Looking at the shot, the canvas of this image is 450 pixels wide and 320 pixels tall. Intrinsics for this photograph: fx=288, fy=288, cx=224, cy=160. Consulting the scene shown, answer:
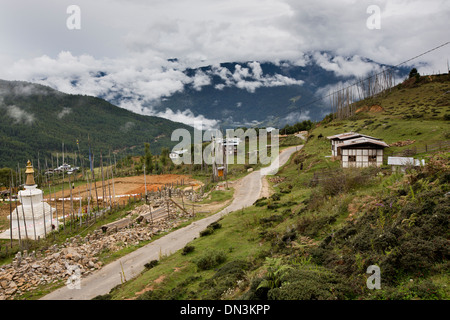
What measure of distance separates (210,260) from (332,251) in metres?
7.00

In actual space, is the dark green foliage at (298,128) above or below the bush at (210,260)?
above

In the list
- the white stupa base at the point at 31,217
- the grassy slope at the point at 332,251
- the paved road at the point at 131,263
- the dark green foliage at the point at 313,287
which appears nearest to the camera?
the dark green foliage at the point at 313,287

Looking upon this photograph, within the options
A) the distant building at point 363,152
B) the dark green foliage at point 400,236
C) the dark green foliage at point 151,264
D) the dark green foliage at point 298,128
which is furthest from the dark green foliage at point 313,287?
the dark green foliage at point 298,128

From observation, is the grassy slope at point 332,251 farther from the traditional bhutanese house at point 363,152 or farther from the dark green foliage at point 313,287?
the traditional bhutanese house at point 363,152

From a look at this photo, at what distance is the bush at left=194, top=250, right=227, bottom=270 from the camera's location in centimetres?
1558

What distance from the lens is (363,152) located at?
40906 millimetres

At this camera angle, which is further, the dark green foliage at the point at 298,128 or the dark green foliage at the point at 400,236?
the dark green foliage at the point at 298,128

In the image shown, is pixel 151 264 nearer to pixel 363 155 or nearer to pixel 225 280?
pixel 225 280

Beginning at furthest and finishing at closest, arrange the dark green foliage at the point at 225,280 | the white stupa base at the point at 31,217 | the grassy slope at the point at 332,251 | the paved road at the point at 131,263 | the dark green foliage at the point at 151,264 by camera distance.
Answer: the white stupa base at the point at 31,217 < the dark green foliage at the point at 151,264 < the paved road at the point at 131,263 < the dark green foliage at the point at 225,280 < the grassy slope at the point at 332,251

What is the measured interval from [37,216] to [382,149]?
139 feet

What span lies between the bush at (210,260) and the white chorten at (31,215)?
679 inches

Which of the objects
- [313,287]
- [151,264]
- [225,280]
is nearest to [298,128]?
[151,264]

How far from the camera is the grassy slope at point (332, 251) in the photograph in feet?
26.2
